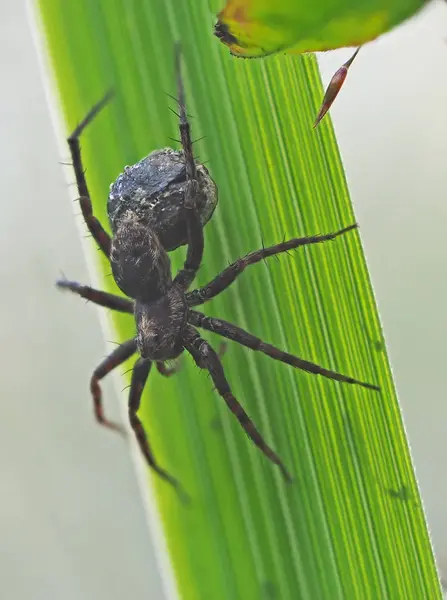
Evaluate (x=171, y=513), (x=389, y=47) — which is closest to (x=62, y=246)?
(x=171, y=513)

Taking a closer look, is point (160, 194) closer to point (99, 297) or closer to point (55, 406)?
point (99, 297)

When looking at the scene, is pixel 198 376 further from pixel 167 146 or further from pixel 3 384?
pixel 3 384

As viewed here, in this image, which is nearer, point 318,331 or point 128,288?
point 318,331

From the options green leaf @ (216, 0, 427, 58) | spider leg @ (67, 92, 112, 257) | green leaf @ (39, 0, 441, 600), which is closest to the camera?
green leaf @ (216, 0, 427, 58)

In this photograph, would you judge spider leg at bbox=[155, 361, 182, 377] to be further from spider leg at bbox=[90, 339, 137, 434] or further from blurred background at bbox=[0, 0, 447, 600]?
blurred background at bbox=[0, 0, 447, 600]

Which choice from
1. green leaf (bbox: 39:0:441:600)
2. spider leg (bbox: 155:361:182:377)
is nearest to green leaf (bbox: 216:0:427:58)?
green leaf (bbox: 39:0:441:600)

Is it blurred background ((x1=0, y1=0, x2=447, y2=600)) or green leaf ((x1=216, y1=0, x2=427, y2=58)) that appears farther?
blurred background ((x1=0, y1=0, x2=447, y2=600))

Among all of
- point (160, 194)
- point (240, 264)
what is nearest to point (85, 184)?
point (160, 194)
